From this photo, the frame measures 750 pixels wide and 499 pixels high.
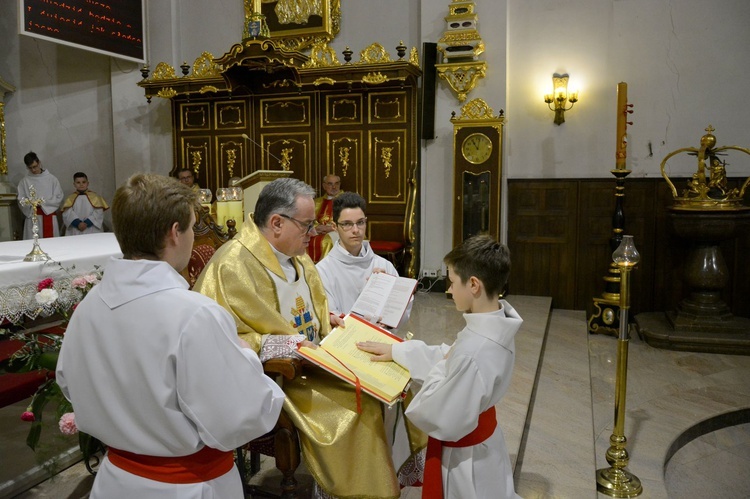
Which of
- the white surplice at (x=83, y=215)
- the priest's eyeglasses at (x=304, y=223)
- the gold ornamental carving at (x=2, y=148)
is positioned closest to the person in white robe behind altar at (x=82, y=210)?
the white surplice at (x=83, y=215)

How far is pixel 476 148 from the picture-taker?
23.5 ft

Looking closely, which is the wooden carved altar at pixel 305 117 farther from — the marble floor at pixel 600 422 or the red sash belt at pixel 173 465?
the red sash belt at pixel 173 465

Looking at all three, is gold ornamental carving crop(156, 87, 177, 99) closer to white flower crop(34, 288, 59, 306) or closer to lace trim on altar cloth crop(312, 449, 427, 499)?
white flower crop(34, 288, 59, 306)

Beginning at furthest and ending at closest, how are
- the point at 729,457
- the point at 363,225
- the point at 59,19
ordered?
1. the point at 59,19
2. the point at 729,457
3. the point at 363,225

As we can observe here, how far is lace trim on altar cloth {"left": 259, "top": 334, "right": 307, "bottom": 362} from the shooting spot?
2365 millimetres

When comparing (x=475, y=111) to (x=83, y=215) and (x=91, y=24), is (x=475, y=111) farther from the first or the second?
(x=83, y=215)

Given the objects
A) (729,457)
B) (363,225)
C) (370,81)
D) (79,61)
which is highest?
(79,61)

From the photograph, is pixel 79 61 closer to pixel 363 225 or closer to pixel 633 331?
pixel 363 225

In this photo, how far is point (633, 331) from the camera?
21.5 feet

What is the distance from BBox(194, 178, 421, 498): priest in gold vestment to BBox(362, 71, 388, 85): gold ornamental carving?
4904 millimetres

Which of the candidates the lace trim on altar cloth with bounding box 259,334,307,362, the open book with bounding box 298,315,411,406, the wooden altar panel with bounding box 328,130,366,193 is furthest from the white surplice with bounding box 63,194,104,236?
the open book with bounding box 298,315,411,406

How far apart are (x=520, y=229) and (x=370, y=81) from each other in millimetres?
2606

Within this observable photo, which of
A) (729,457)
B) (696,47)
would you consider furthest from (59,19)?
(729,457)

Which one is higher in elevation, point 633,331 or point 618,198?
point 618,198
